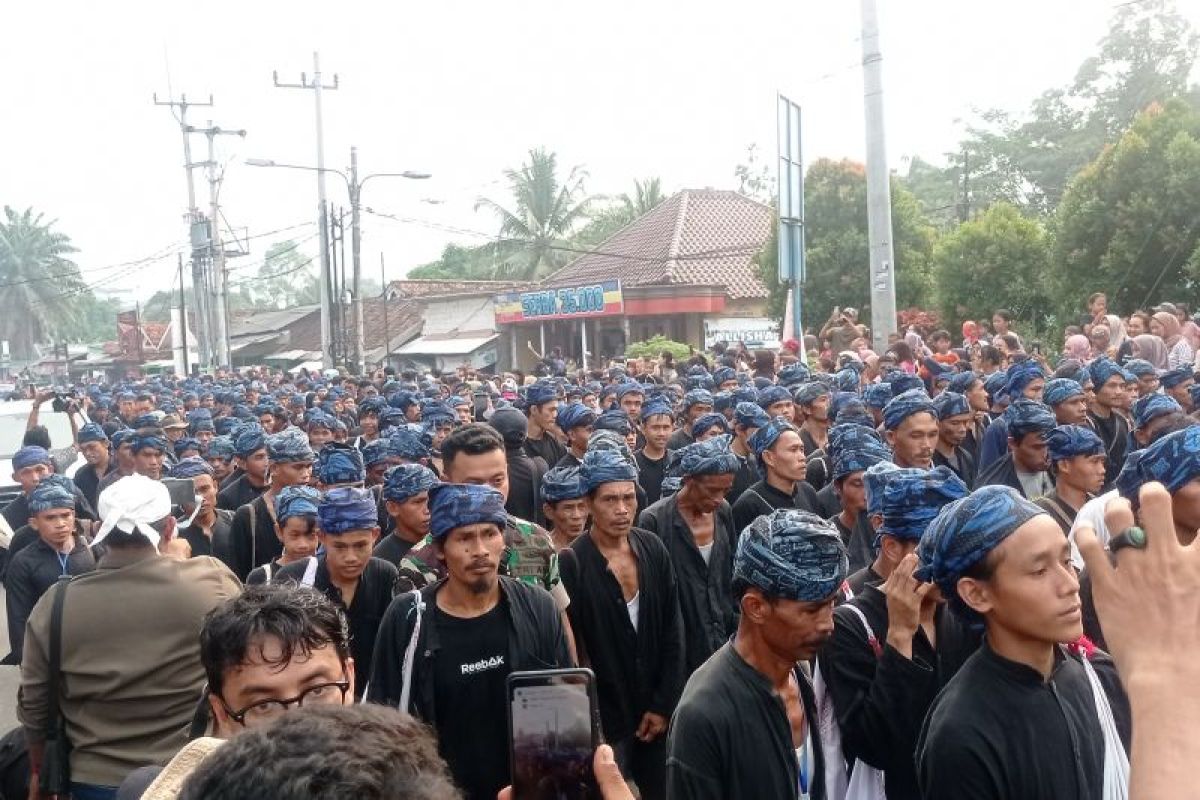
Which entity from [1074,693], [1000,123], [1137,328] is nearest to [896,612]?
[1074,693]

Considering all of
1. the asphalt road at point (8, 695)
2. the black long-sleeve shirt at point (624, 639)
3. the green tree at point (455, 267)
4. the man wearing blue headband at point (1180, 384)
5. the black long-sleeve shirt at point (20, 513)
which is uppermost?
the green tree at point (455, 267)

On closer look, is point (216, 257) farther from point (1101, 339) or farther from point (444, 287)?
point (1101, 339)

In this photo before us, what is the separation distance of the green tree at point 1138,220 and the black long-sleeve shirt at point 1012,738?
1757cm

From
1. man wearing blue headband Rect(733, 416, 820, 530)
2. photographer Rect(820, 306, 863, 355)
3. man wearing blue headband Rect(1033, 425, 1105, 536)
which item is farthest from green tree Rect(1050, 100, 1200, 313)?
man wearing blue headband Rect(1033, 425, 1105, 536)

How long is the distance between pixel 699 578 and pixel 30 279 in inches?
3005

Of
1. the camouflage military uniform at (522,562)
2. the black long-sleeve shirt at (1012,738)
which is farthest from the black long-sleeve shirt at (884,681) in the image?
the camouflage military uniform at (522,562)

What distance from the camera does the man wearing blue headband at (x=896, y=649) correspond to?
321cm

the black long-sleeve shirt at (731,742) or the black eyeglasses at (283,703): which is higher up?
the black eyeglasses at (283,703)

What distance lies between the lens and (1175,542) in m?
1.50

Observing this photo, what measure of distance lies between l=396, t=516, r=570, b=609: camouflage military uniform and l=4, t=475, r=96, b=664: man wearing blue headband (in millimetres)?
2260

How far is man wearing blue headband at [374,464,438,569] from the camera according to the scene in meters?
5.82

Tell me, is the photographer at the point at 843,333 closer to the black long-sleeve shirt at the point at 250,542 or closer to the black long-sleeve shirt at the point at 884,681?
the black long-sleeve shirt at the point at 250,542

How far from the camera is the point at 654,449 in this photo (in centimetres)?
883

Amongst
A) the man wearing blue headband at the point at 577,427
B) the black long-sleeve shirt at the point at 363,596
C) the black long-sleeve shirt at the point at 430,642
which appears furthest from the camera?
the man wearing blue headband at the point at 577,427
